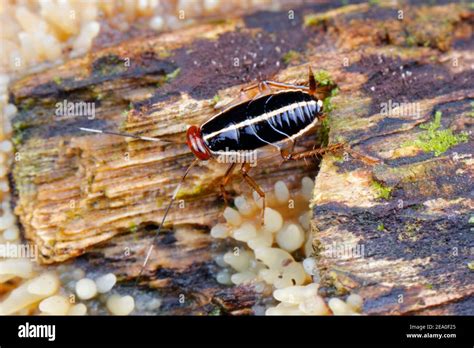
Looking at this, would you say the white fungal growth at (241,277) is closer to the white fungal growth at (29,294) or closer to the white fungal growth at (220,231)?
the white fungal growth at (220,231)

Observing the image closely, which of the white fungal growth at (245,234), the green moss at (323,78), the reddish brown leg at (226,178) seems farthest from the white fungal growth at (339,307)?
the green moss at (323,78)

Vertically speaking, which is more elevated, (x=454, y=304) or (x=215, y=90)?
(x=215, y=90)

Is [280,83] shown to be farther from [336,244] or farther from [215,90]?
[336,244]

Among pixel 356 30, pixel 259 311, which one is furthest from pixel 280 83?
pixel 259 311

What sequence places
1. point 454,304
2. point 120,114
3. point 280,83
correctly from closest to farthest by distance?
point 454,304
point 280,83
point 120,114

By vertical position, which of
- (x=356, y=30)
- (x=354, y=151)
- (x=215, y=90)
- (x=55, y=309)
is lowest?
(x=55, y=309)

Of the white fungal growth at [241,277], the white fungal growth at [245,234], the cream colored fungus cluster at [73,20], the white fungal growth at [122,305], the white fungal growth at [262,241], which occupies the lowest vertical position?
the white fungal growth at [122,305]

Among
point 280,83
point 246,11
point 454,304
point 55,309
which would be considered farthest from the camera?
point 246,11

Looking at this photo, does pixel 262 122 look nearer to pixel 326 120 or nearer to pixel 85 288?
pixel 326 120

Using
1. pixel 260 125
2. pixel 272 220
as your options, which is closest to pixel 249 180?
pixel 272 220
